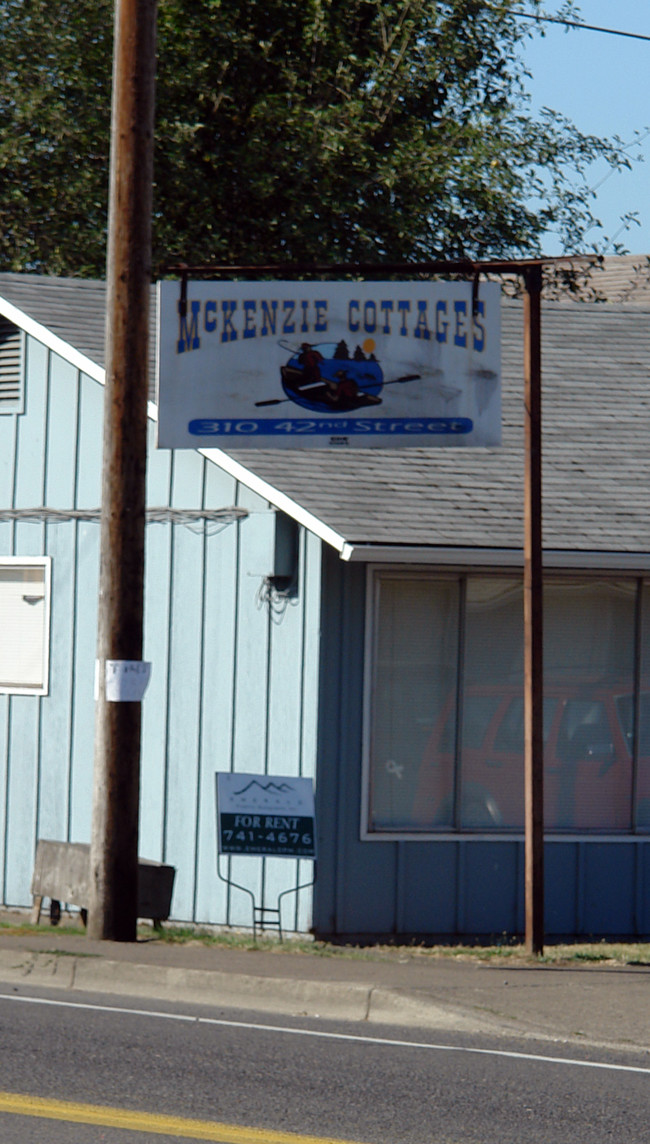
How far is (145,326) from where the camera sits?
11.3 m

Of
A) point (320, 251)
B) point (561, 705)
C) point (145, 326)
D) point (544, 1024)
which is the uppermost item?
point (320, 251)

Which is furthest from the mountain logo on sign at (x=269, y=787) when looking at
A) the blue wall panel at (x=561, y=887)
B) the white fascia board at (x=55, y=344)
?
the white fascia board at (x=55, y=344)

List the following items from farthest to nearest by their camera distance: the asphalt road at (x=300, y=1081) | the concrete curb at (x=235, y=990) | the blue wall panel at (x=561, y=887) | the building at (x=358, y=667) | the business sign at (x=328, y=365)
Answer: the blue wall panel at (x=561, y=887) < the building at (x=358, y=667) < the business sign at (x=328, y=365) < the concrete curb at (x=235, y=990) < the asphalt road at (x=300, y=1081)

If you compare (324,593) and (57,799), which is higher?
(324,593)

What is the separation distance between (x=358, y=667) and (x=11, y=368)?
4537mm

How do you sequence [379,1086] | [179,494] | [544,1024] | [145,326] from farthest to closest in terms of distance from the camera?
1. [179,494]
2. [145,326]
3. [544,1024]
4. [379,1086]

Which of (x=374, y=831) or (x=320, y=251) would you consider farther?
(x=320, y=251)

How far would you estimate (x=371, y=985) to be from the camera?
9.69 meters

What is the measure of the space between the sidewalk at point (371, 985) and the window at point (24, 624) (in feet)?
10.7

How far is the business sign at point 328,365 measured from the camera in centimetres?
1177

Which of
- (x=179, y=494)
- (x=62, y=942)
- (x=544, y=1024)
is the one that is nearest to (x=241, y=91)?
(x=179, y=494)

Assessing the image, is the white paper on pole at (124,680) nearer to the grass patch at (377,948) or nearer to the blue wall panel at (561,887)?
the grass patch at (377,948)

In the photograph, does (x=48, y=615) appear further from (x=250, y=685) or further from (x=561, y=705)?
(x=561, y=705)

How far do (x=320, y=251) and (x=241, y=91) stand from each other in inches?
135
